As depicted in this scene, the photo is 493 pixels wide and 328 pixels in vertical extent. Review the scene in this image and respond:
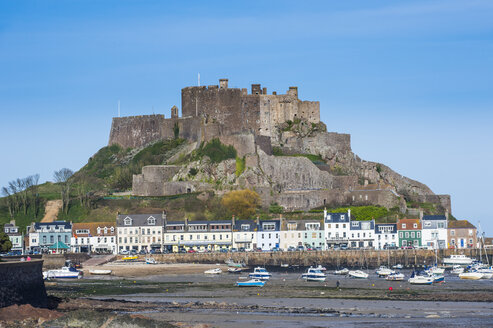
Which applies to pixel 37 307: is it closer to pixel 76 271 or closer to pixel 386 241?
pixel 76 271

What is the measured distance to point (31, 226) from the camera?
341 ft

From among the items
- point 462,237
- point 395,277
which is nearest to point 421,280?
point 395,277

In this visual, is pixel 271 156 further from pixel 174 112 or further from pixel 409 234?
pixel 409 234

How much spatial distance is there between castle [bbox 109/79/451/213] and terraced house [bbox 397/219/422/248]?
7421mm

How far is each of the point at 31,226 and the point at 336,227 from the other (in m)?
33.9

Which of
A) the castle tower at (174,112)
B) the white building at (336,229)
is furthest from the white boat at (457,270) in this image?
the castle tower at (174,112)

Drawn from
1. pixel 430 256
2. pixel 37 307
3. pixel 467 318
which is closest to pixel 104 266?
pixel 430 256

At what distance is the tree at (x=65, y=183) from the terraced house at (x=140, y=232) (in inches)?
509

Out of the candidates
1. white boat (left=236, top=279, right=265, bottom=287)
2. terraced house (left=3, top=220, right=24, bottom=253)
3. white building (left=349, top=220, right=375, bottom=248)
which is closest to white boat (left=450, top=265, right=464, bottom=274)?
white building (left=349, top=220, right=375, bottom=248)

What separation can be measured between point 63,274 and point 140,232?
996 inches

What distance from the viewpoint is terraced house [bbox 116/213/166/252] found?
101 metres

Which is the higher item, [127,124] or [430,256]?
[127,124]

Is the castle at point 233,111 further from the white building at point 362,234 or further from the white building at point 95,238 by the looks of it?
the white building at point 362,234

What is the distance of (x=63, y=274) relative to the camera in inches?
3004
